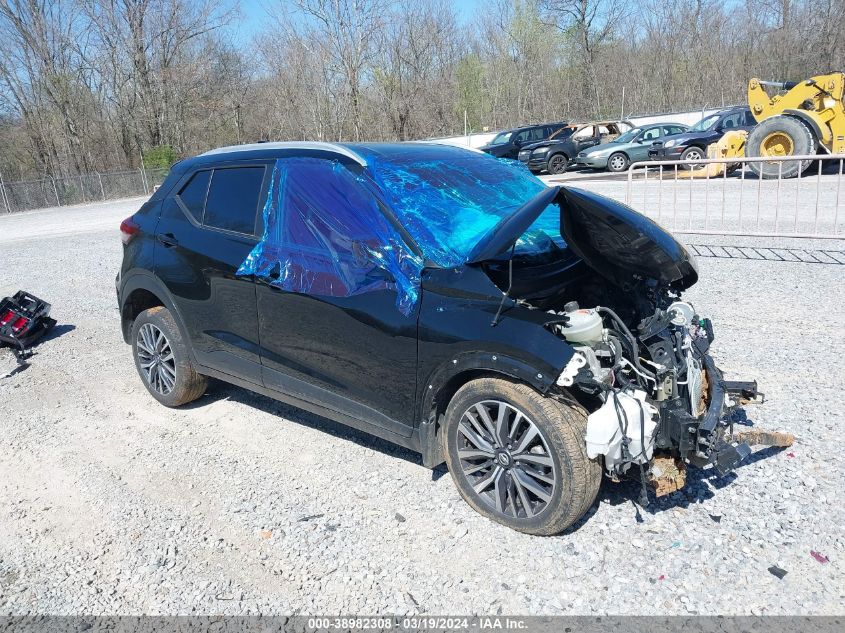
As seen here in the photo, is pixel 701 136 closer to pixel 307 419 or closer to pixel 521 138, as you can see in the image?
pixel 521 138

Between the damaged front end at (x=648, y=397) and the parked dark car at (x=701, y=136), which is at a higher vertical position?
the parked dark car at (x=701, y=136)

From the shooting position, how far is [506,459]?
326 centimetres

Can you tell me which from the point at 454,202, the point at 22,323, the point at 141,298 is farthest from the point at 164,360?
the point at 22,323

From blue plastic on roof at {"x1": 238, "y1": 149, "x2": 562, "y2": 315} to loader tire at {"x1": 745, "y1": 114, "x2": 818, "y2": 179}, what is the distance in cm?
1359

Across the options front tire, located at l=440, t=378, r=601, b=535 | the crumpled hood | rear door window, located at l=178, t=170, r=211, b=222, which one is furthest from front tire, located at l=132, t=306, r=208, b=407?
the crumpled hood

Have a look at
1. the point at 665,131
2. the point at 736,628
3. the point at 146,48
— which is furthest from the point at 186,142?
the point at 736,628

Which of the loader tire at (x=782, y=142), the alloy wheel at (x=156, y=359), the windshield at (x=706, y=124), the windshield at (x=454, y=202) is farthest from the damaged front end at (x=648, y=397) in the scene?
the windshield at (x=706, y=124)

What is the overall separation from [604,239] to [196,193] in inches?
114

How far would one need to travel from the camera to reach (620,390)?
10.1ft

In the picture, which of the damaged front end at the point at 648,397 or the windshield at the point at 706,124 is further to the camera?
the windshield at the point at 706,124

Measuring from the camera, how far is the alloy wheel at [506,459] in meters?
3.16

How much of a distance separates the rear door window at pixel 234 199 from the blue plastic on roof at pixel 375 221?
0.59ft

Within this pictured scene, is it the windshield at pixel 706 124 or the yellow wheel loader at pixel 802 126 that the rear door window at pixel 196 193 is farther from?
the windshield at pixel 706 124

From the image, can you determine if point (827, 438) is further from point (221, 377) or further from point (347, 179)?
point (221, 377)
